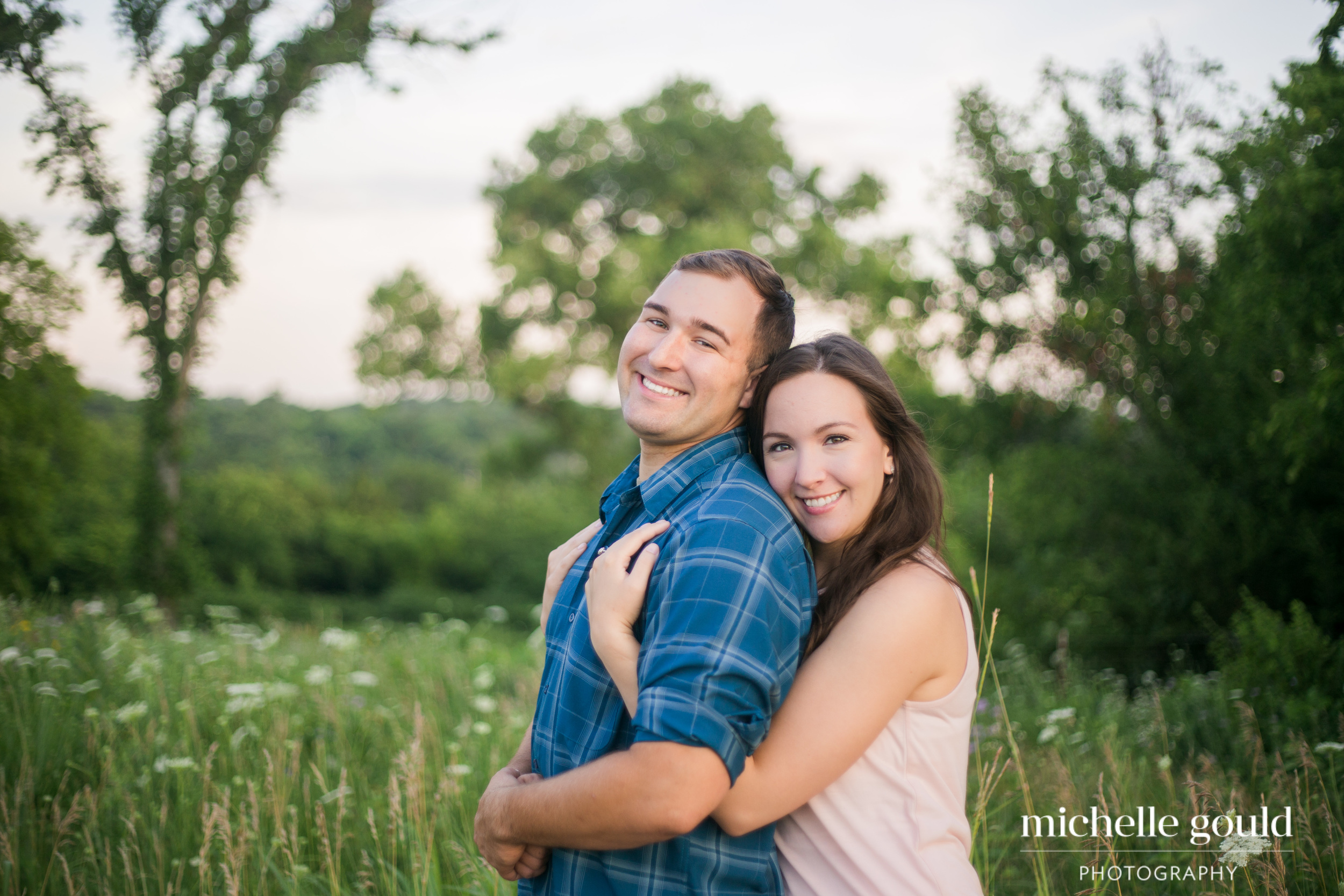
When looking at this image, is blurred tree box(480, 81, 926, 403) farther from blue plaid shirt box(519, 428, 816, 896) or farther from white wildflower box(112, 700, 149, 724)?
blue plaid shirt box(519, 428, 816, 896)

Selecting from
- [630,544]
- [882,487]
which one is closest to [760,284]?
[882,487]

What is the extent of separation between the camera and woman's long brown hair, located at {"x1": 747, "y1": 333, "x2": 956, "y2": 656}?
79.5 inches

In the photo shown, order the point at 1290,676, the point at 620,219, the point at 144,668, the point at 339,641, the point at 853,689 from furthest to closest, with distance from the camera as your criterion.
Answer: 1. the point at 620,219
2. the point at 339,641
3. the point at 144,668
4. the point at 1290,676
5. the point at 853,689

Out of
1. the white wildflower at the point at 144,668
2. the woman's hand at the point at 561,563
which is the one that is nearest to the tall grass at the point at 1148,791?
the woman's hand at the point at 561,563

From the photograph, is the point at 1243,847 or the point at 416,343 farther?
the point at 416,343

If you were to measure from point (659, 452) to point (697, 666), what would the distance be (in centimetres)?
78

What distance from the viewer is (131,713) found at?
12.6 feet

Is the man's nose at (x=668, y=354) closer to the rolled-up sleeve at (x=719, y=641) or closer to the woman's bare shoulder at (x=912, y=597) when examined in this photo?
the rolled-up sleeve at (x=719, y=641)

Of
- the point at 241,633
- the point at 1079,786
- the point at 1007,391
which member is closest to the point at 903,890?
the point at 1079,786

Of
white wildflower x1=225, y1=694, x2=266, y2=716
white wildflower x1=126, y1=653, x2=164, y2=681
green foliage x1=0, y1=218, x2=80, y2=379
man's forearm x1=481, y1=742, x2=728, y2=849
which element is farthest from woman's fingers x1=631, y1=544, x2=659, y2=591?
green foliage x1=0, y1=218, x2=80, y2=379

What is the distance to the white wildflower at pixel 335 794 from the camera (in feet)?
9.28

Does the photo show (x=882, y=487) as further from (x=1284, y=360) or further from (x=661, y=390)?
(x=1284, y=360)

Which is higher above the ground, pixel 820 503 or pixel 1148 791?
pixel 820 503

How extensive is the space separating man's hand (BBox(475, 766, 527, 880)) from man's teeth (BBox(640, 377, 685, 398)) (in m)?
0.95
